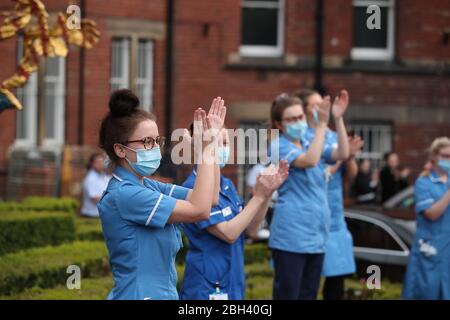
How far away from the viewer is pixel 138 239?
18.2ft

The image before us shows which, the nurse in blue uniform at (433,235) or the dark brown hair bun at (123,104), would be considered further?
the nurse in blue uniform at (433,235)

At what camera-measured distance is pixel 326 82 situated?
24.1m

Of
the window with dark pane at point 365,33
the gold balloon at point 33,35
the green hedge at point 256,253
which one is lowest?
the green hedge at point 256,253

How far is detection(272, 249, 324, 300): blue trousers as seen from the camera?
8477mm

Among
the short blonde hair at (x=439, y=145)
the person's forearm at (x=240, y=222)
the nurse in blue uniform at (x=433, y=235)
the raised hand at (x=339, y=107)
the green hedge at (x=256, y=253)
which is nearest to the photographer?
the person's forearm at (x=240, y=222)

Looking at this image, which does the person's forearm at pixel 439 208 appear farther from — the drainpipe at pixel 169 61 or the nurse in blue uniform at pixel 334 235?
the drainpipe at pixel 169 61

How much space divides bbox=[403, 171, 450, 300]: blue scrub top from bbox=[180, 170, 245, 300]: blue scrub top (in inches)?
126

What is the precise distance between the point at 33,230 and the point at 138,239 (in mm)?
6600

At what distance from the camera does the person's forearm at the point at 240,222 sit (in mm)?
6617

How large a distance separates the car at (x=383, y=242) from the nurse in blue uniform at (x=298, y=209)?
360 cm

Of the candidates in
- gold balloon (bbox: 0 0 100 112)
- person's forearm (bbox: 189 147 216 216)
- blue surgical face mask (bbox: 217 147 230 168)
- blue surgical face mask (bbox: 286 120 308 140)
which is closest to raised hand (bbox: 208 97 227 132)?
person's forearm (bbox: 189 147 216 216)

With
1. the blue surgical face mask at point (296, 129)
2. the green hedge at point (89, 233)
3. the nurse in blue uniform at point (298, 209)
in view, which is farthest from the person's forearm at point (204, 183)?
the green hedge at point (89, 233)

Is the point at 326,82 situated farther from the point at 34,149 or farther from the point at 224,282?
the point at 224,282

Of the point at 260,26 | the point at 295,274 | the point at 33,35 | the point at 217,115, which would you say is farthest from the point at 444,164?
the point at 260,26
